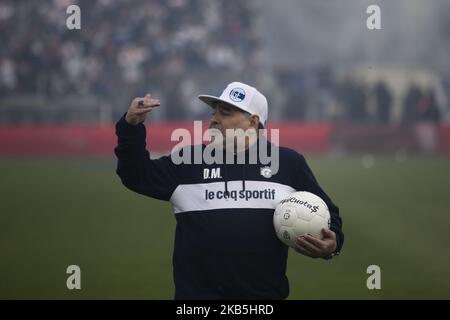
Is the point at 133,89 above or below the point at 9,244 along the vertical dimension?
above

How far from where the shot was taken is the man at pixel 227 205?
455 centimetres

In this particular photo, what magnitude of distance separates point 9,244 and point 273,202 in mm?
6287

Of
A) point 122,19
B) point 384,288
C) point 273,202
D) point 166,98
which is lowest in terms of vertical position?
point 384,288

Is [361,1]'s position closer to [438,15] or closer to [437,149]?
[438,15]

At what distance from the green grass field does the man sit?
3.19 meters

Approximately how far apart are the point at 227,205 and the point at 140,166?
58cm

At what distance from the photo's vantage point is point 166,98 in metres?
23.2

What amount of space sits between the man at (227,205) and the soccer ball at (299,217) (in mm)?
54

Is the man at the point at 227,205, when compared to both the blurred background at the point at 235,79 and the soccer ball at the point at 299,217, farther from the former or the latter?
the blurred background at the point at 235,79

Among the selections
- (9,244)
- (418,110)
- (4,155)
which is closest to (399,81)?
(418,110)

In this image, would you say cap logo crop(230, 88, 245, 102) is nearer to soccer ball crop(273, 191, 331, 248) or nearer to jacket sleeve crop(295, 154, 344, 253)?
jacket sleeve crop(295, 154, 344, 253)

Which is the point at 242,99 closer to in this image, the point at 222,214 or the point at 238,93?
the point at 238,93

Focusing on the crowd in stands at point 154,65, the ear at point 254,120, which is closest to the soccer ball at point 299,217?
the ear at point 254,120

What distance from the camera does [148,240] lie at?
10.6 meters
